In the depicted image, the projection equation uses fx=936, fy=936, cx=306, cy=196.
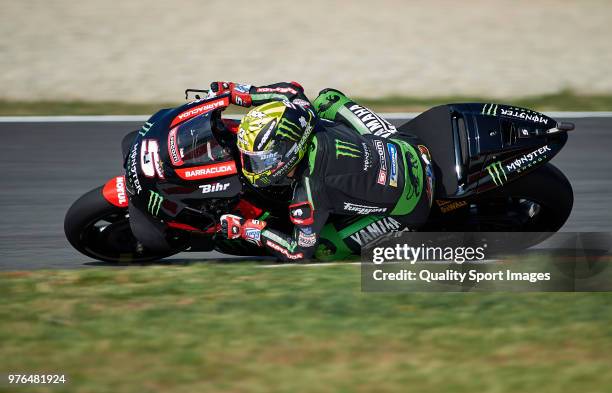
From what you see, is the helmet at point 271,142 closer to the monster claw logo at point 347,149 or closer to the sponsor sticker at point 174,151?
the monster claw logo at point 347,149

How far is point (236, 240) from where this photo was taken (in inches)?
259

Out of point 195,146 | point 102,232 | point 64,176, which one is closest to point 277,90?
point 195,146

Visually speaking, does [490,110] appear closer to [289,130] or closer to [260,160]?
[289,130]

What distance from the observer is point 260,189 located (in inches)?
248

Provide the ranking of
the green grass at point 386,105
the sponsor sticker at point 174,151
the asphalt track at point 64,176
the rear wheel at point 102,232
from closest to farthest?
the sponsor sticker at point 174,151
the rear wheel at point 102,232
the asphalt track at point 64,176
the green grass at point 386,105

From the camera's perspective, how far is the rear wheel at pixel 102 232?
254 inches

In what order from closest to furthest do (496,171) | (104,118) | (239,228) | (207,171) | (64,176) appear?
(207,171) < (239,228) < (496,171) < (64,176) < (104,118)

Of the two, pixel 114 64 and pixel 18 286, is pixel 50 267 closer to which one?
pixel 18 286

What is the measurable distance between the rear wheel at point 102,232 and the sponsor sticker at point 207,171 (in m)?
0.63

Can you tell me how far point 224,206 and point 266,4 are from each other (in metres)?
9.15

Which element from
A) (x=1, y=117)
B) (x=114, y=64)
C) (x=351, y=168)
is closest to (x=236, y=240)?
(x=351, y=168)

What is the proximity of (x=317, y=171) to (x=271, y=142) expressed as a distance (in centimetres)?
46

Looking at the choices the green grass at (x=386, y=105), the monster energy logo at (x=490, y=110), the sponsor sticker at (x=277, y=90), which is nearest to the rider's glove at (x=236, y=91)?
the sponsor sticker at (x=277, y=90)

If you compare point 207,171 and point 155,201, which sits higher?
point 207,171
